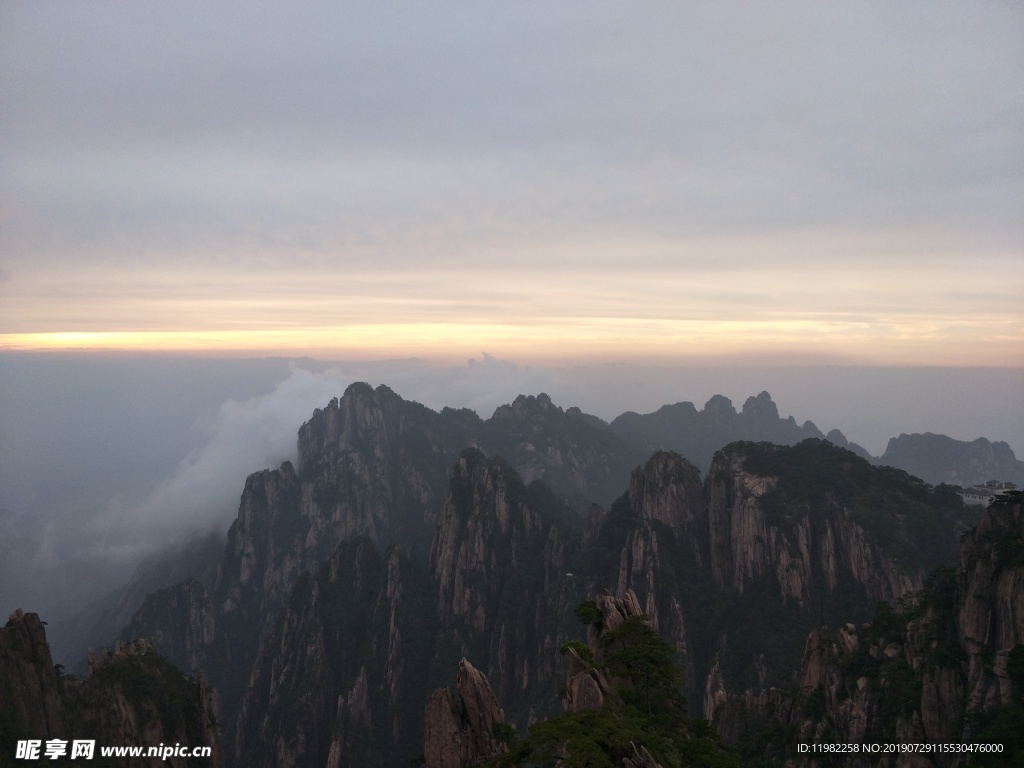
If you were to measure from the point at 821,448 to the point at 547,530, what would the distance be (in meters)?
59.7

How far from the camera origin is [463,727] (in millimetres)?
43219

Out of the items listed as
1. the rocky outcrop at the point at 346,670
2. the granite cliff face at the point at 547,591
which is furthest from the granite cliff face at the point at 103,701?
the rocky outcrop at the point at 346,670

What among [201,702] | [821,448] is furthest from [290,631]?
[821,448]

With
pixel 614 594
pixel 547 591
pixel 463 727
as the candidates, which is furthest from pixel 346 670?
pixel 463 727

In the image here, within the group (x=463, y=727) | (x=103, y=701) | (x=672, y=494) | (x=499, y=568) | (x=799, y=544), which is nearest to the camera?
(x=463, y=727)

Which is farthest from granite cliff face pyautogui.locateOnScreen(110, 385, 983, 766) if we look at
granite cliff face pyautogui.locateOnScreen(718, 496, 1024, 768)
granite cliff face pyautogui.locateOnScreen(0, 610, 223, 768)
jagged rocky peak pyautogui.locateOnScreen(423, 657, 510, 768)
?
granite cliff face pyautogui.locateOnScreen(0, 610, 223, 768)

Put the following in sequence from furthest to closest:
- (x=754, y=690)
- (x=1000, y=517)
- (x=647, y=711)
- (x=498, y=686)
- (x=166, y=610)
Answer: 1. (x=166, y=610)
2. (x=498, y=686)
3. (x=754, y=690)
4. (x=1000, y=517)
5. (x=647, y=711)

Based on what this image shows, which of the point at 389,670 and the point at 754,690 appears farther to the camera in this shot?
the point at 389,670

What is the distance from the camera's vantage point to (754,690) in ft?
307

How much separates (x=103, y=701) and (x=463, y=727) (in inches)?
1501

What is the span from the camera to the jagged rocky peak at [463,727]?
42438 mm

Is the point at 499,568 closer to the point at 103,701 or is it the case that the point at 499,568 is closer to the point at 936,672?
the point at 103,701

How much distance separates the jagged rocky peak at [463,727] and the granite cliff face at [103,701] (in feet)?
96.2

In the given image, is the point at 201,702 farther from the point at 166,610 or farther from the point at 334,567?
the point at 166,610
